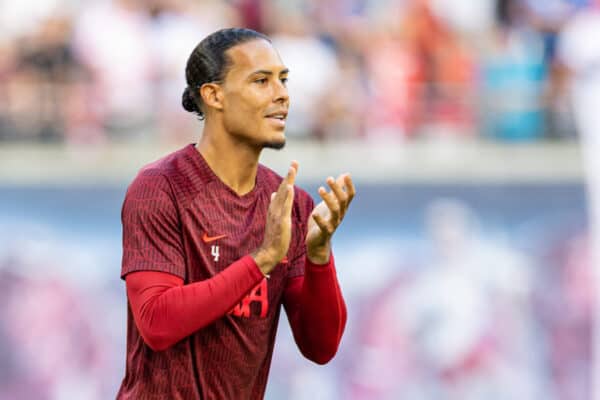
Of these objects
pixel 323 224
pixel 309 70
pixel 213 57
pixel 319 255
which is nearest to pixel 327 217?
pixel 323 224

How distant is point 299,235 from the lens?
14.4 ft

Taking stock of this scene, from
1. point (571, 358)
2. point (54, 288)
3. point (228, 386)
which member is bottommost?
point (571, 358)

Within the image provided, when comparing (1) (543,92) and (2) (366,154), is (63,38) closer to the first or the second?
(2) (366,154)

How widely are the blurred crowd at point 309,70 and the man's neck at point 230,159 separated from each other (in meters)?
4.99

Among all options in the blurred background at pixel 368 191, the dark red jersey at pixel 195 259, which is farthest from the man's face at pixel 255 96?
the blurred background at pixel 368 191

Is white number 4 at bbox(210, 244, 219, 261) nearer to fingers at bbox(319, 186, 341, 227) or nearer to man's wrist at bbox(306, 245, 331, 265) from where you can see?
man's wrist at bbox(306, 245, 331, 265)

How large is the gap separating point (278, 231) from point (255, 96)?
20.4 inches

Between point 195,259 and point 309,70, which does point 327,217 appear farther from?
point 309,70

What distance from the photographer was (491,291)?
30.4ft

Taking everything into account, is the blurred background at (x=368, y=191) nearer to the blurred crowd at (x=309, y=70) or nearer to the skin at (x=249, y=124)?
the blurred crowd at (x=309, y=70)

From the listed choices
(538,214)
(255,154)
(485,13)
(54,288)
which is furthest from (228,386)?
(485,13)

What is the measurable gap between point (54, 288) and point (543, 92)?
12.4ft

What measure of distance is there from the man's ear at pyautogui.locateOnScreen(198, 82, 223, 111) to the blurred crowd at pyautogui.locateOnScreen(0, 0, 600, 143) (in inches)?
197

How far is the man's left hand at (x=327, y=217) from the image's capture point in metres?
3.94
